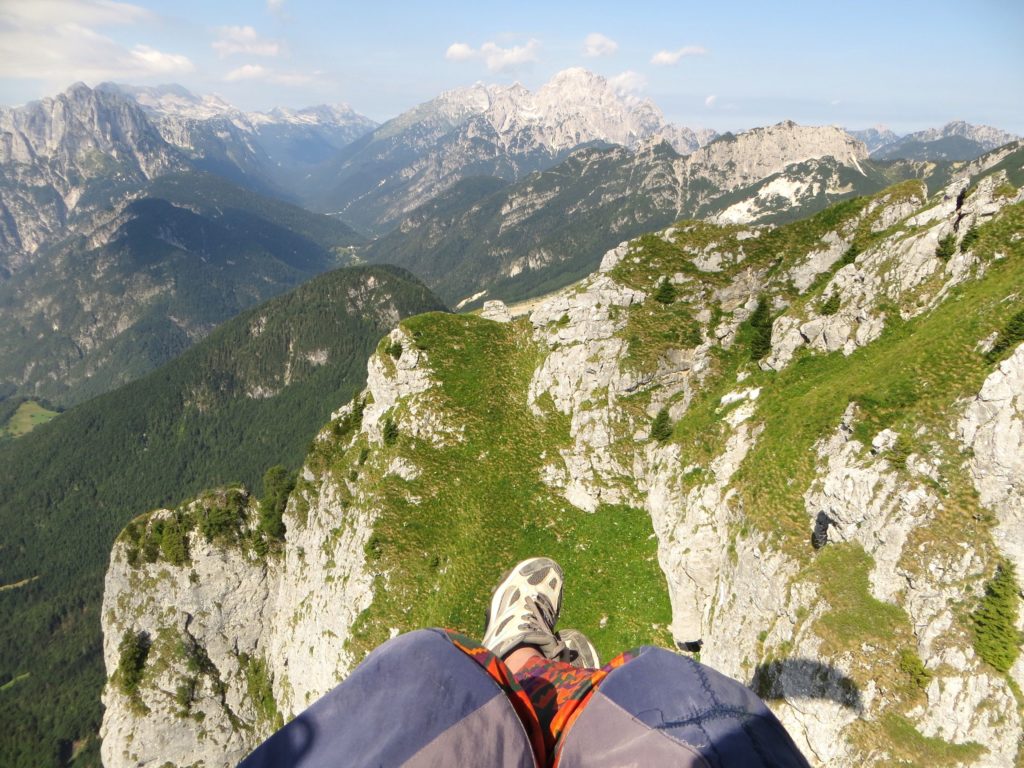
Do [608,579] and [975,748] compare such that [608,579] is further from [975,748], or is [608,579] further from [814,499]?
[975,748]

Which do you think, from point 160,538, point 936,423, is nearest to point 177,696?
point 160,538

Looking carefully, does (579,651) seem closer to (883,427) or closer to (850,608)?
(850,608)

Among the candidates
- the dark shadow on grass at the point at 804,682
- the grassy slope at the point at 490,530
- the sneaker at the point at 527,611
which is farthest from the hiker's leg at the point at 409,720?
the grassy slope at the point at 490,530

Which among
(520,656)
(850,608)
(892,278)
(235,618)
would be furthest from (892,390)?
(235,618)

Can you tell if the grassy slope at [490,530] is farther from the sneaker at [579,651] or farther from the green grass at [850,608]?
the sneaker at [579,651]

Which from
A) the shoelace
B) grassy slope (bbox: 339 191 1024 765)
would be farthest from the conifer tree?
the shoelace
